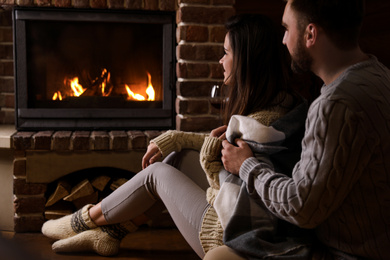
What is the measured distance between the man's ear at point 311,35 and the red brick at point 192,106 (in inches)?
48.5

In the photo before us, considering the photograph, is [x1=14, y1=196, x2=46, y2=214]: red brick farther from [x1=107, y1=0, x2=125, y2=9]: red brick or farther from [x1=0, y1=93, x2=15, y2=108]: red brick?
[x1=107, y1=0, x2=125, y2=9]: red brick

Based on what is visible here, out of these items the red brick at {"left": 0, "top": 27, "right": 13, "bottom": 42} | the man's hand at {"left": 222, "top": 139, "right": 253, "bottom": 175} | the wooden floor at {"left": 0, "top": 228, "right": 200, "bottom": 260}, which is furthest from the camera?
the red brick at {"left": 0, "top": 27, "right": 13, "bottom": 42}

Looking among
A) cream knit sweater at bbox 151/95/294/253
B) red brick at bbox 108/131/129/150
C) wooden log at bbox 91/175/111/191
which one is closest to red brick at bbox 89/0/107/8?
red brick at bbox 108/131/129/150

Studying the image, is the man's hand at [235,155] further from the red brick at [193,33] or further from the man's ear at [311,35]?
the red brick at [193,33]

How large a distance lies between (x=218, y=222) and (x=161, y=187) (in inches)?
14.0

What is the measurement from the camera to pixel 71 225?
181 centimetres

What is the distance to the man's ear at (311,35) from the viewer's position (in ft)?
3.26

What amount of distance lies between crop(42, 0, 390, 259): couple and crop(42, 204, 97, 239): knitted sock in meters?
0.40

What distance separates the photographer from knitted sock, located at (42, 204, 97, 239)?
1.76 meters

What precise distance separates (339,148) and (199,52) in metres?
1.40

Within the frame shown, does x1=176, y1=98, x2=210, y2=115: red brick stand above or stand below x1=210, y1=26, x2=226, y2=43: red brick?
below

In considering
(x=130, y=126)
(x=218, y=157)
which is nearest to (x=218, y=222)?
(x=218, y=157)

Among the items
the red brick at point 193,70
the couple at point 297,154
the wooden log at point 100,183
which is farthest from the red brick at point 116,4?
the couple at point 297,154

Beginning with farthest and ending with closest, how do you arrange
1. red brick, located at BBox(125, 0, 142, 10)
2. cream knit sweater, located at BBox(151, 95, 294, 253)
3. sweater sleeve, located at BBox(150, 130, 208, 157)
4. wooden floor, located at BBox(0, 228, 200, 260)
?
red brick, located at BBox(125, 0, 142, 10), wooden floor, located at BBox(0, 228, 200, 260), sweater sleeve, located at BBox(150, 130, 208, 157), cream knit sweater, located at BBox(151, 95, 294, 253)
